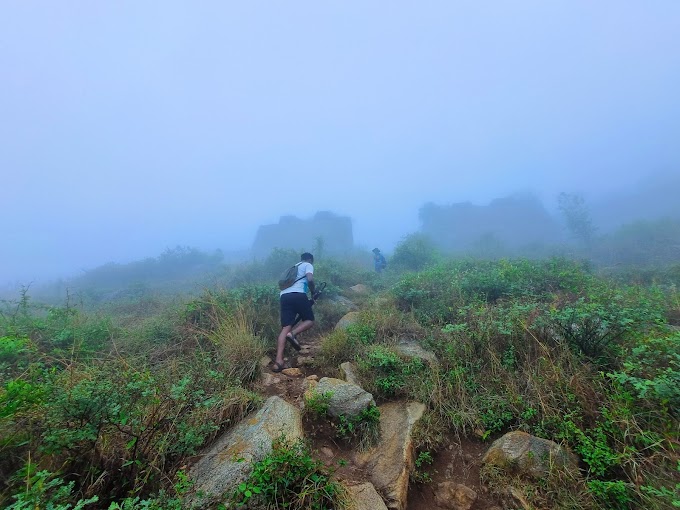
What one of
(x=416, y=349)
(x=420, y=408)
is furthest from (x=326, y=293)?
(x=420, y=408)

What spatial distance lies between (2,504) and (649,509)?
4207mm

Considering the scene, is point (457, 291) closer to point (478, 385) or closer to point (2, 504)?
point (478, 385)

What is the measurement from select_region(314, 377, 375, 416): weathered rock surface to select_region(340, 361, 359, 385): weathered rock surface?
33cm

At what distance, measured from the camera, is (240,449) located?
263 centimetres

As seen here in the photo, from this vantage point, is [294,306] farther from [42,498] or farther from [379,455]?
[42,498]

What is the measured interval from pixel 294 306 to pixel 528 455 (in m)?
3.97

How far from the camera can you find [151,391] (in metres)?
2.47

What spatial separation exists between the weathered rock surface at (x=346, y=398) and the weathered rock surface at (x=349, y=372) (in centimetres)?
33

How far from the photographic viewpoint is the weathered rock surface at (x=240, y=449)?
2.29 m

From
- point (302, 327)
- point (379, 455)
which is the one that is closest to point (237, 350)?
point (302, 327)

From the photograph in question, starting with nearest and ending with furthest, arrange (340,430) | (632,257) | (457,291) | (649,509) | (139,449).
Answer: (649,509) → (139,449) → (340,430) → (457,291) → (632,257)

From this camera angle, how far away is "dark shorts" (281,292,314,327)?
5383mm

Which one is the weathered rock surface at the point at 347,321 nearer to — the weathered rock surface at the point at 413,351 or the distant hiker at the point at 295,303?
the distant hiker at the point at 295,303

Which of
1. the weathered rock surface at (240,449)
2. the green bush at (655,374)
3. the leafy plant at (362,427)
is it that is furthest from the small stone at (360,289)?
the green bush at (655,374)
